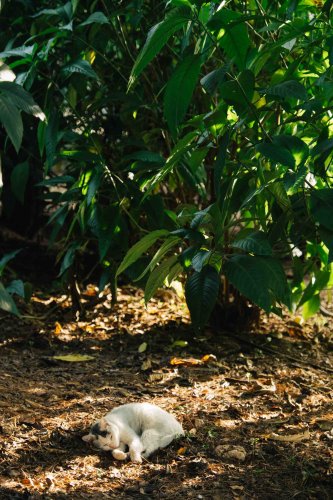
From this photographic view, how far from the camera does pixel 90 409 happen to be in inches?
128

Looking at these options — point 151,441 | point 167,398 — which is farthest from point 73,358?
point 151,441

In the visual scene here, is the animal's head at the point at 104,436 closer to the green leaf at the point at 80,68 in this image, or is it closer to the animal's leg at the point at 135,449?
the animal's leg at the point at 135,449

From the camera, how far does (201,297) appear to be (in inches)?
85.0

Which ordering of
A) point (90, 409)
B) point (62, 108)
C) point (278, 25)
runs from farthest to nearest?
point (62, 108) < point (90, 409) < point (278, 25)

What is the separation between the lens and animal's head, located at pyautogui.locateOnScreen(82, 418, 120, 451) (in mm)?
2768

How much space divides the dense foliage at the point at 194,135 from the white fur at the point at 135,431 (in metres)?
0.54

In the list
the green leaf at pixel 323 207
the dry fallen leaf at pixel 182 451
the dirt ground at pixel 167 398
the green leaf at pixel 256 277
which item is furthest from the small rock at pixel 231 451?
the green leaf at pixel 323 207

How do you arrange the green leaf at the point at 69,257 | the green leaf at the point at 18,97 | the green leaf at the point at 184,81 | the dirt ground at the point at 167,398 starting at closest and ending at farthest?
1. the green leaf at the point at 18,97
2. the green leaf at the point at 184,81
3. the dirt ground at the point at 167,398
4. the green leaf at the point at 69,257

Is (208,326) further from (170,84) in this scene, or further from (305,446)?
(170,84)

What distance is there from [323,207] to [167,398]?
5.31 ft

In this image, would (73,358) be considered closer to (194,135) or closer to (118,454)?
(118,454)

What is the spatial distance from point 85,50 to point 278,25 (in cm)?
130

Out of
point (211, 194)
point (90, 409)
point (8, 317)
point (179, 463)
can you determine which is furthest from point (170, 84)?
point (8, 317)

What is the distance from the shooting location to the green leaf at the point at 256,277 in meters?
2.07
